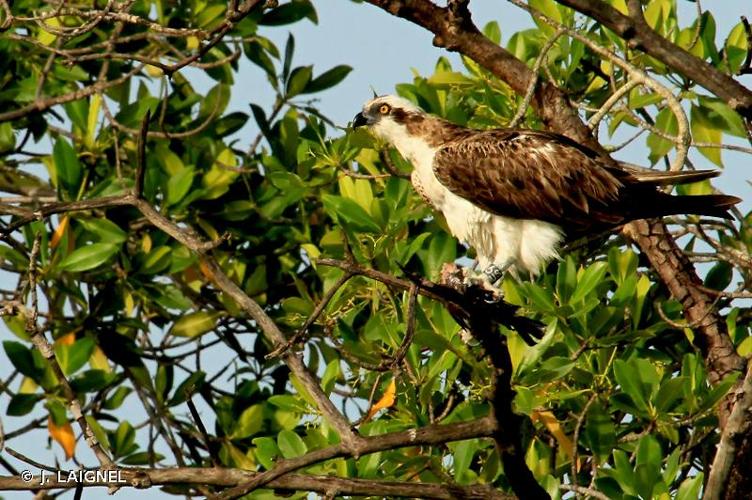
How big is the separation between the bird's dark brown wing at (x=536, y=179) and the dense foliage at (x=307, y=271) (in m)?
0.32

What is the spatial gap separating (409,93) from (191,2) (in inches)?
76.0

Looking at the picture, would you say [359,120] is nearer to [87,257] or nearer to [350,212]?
[350,212]

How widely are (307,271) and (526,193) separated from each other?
85.7 inches

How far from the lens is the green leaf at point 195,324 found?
8.71 meters

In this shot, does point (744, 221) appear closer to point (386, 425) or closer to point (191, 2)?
point (386, 425)

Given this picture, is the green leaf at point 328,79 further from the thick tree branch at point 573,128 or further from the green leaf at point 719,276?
the green leaf at point 719,276

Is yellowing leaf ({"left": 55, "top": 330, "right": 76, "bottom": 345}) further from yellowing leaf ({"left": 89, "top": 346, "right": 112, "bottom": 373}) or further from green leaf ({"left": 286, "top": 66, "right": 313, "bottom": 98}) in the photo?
green leaf ({"left": 286, "top": 66, "right": 313, "bottom": 98})

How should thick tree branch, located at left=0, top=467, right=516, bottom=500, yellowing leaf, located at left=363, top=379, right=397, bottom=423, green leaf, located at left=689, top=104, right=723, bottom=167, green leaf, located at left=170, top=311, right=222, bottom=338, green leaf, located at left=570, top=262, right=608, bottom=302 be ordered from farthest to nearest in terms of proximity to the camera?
green leaf, located at left=170, top=311, right=222, bottom=338, green leaf, located at left=689, top=104, right=723, bottom=167, green leaf, located at left=570, top=262, right=608, bottom=302, yellowing leaf, located at left=363, top=379, right=397, bottom=423, thick tree branch, located at left=0, top=467, right=516, bottom=500

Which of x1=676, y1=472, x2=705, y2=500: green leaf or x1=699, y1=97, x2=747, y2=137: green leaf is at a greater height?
x1=699, y1=97, x2=747, y2=137: green leaf

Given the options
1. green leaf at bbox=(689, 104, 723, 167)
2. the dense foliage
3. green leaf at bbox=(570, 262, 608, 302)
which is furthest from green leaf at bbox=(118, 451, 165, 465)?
green leaf at bbox=(689, 104, 723, 167)

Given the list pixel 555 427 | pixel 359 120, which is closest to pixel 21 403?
pixel 359 120

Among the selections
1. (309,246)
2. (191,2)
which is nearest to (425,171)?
(309,246)

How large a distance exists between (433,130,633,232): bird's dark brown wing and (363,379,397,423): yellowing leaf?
1336 mm

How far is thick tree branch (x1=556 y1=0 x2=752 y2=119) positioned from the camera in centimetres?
577
